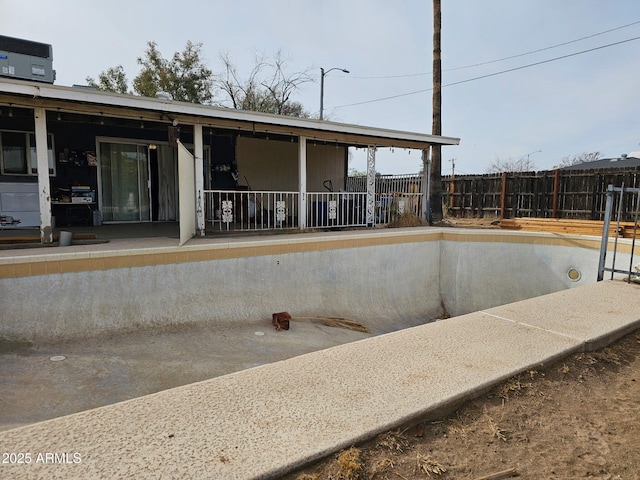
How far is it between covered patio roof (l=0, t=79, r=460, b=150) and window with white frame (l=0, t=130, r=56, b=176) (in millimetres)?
3002

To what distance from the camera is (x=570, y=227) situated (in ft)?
28.8

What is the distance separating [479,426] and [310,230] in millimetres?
7077

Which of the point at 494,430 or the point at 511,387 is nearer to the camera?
the point at 494,430

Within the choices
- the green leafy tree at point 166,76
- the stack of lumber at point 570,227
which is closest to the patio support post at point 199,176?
the stack of lumber at point 570,227

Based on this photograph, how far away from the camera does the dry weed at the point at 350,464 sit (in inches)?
63.8

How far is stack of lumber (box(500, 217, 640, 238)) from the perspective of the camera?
27.1ft

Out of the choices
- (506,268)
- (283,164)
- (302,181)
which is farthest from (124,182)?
(506,268)

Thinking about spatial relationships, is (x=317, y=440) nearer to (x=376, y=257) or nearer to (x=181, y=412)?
(x=181, y=412)

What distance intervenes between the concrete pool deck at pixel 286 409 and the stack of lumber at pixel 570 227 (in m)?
5.93

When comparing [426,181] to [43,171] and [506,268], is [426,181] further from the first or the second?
[43,171]

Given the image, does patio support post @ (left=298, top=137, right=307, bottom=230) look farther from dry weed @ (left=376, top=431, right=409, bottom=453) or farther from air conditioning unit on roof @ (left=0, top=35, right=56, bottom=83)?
dry weed @ (left=376, top=431, right=409, bottom=453)

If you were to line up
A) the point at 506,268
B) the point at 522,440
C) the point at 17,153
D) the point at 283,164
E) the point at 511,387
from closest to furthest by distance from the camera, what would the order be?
the point at 522,440, the point at 511,387, the point at 506,268, the point at 17,153, the point at 283,164

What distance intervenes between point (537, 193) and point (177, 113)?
11314 mm

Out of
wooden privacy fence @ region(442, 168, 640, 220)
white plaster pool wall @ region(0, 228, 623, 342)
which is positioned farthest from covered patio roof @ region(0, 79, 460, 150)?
wooden privacy fence @ region(442, 168, 640, 220)
